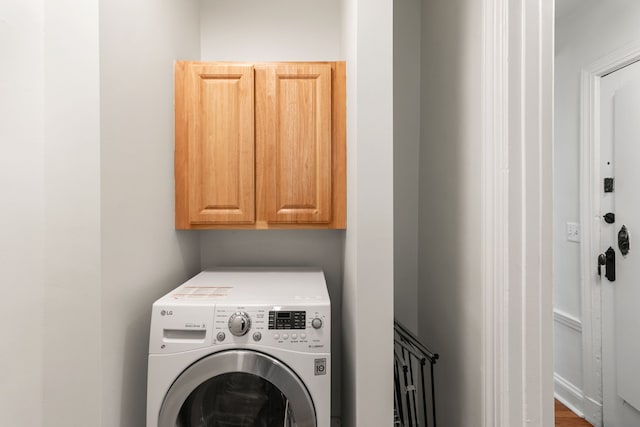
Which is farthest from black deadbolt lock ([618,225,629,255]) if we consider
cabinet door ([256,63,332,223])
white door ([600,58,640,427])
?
cabinet door ([256,63,332,223])

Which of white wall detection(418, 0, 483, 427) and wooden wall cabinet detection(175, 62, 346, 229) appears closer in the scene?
white wall detection(418, 0, 483, 427)

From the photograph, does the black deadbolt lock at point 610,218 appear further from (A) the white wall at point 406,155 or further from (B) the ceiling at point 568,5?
(B) the ceiling at point 568,5

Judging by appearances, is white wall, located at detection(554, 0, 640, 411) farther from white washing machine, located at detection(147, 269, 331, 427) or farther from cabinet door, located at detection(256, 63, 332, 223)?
white washing machine, located at detection(147, 269, 331, 427)

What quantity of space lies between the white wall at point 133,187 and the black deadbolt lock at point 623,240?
2429 mm

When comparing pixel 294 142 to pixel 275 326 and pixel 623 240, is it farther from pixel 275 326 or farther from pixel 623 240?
pixel 623 240

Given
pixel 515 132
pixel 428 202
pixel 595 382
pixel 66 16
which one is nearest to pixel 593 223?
pixel 595 382

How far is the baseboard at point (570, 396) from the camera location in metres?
2.18

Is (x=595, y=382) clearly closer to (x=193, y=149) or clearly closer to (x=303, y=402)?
(x=303, y=402)

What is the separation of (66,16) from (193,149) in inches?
24.9

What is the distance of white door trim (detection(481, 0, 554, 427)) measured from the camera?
3.15 ft

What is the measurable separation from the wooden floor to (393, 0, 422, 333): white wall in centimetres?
125

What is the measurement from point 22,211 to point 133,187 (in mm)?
314

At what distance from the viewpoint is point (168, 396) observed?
1.10 metres

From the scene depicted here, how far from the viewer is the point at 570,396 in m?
2.27
